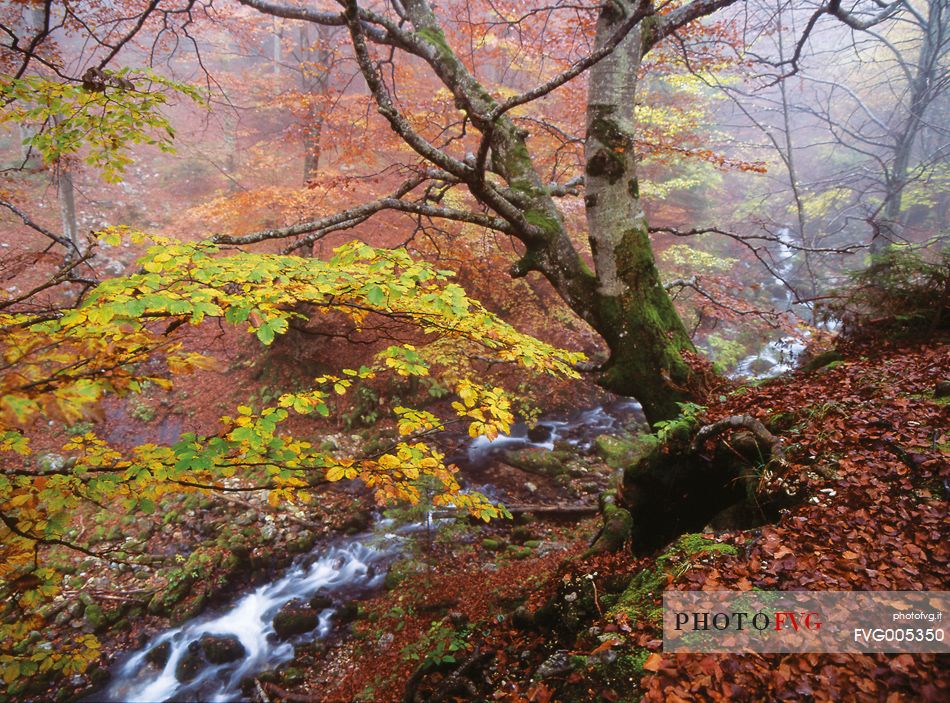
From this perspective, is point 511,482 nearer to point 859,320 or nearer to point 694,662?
point 859,320

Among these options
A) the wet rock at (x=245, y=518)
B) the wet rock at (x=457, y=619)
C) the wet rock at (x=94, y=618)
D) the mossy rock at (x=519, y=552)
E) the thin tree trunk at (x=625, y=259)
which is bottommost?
the mossy rock at (x=519, y=552)

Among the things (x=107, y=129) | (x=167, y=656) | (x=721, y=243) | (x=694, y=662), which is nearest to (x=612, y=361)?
(x=694, y=662)

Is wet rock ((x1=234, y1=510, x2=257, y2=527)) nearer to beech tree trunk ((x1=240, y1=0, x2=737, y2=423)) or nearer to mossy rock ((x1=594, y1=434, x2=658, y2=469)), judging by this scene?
beech tree trunk ((x1=240, y1=0, x2=737, y2=423))

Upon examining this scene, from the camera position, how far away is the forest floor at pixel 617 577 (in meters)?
2.03

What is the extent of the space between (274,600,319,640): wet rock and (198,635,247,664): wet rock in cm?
51

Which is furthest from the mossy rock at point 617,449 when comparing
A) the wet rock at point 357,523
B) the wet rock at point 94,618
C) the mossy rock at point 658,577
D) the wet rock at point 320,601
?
the wet rock at point 94,618

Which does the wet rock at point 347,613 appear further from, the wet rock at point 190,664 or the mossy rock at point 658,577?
the mossy rock at point 658,577

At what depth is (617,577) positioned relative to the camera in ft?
10.7

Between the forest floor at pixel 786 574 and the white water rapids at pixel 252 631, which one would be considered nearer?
the forest floor at pixel 786 574

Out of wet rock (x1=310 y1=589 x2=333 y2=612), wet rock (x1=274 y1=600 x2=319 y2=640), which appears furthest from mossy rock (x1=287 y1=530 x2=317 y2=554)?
wet rock (x1=274 y1=600 x2=319 y2=640)

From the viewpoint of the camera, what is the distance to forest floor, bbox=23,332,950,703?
203 cm

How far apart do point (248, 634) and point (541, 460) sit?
5.93 metres

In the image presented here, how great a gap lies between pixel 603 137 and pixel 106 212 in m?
18.6

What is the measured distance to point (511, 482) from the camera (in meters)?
8.80
